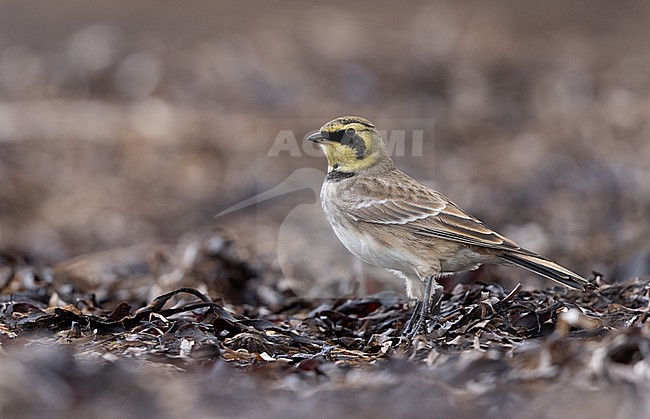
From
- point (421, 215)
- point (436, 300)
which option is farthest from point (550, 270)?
point (421, 215)

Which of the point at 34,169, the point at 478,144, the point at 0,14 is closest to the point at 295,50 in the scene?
the point at 478,144

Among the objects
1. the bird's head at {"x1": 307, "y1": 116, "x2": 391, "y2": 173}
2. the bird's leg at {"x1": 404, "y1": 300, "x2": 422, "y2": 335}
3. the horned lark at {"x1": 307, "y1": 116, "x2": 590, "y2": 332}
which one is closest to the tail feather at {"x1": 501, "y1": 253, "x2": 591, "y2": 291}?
the horned lark at {"x1": 307, "y1": 116, "x2": 590, "y2": 332}

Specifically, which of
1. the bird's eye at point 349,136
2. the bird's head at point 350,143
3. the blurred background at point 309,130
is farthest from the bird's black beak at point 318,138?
the blurred background at point 309,130

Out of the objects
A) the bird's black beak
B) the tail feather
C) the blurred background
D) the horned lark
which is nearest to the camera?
the tail feather

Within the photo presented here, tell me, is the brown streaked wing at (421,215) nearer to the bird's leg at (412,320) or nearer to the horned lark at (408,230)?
the horned lark at (408,230)

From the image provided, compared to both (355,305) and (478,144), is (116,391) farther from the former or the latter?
(478,144)

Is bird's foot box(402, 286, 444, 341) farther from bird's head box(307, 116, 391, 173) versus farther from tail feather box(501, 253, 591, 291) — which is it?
bird's head box(307, 116, 391, 173)

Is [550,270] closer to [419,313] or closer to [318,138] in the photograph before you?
[419,313]
